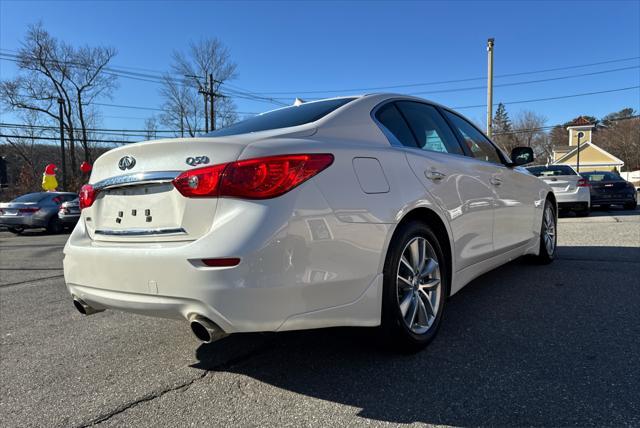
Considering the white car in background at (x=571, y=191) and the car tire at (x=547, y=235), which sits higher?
the white car in background at (x=571, y=191)

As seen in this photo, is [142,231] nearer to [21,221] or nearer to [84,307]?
[84,307]

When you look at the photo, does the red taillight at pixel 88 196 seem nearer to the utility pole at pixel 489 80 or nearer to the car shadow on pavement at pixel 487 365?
the car shadow on pavement at pixel 487 365

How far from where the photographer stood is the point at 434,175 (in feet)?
9.64

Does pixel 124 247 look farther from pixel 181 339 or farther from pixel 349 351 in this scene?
pixel 349 351

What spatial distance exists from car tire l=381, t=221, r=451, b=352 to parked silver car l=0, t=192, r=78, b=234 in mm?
14122

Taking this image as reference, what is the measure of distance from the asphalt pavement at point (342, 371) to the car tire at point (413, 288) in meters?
0.13

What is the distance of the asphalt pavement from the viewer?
2121 mm

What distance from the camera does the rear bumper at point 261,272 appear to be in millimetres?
1997

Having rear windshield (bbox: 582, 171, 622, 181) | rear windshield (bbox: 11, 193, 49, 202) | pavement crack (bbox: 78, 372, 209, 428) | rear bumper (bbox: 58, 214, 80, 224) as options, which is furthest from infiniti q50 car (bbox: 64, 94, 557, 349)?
rear windshield (bbox: 582, 171, 622, 181)

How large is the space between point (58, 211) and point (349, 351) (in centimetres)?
1398

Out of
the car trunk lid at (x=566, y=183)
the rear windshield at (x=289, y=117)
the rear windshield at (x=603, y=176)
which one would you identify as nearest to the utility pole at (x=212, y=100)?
the rear windshield at (x=603, y=176)

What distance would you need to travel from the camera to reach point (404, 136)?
300 cm

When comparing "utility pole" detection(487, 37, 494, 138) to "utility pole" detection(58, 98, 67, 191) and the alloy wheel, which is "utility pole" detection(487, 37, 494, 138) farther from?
"utility pole" detection(58, 98, 67, 191)

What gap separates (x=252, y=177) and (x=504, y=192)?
273 cm
